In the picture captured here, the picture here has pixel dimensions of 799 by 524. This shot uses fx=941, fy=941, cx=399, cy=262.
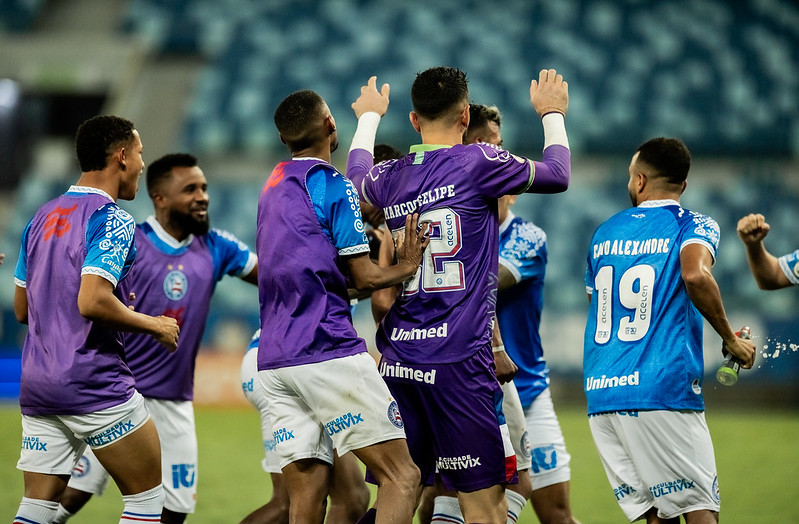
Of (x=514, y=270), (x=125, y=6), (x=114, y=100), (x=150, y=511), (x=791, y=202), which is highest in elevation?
(x=125, y=6)

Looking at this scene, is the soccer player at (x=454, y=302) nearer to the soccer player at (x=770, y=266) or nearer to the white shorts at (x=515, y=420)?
Answer: the white shorts at (x=515, y=420)

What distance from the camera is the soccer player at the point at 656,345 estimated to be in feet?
15.7

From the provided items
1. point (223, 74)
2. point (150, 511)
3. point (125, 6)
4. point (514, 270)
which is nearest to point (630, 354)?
point (514, 270)

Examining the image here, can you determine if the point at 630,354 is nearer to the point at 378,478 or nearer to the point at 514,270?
the point at 514,270

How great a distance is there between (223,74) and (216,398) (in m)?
9.51

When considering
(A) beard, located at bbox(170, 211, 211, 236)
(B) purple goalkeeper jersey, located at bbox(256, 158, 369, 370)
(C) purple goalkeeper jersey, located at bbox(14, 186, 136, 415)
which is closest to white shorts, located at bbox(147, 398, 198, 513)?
(A) beard, located at bbox(170, 211, 211, 236)

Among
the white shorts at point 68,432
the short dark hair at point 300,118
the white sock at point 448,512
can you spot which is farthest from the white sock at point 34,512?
the short dark hair at point 300,118

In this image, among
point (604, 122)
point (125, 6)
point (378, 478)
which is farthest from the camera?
point (125, 6)

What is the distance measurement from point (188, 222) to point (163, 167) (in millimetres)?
453

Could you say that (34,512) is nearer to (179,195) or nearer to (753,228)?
(179,195)

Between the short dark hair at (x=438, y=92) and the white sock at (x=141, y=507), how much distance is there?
2431 millimetres

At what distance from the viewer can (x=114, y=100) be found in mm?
23328

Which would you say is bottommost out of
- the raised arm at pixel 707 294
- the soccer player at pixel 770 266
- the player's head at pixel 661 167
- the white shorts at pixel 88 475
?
the white shorts at pixel 88 475

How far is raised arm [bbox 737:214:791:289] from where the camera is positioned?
518cm
